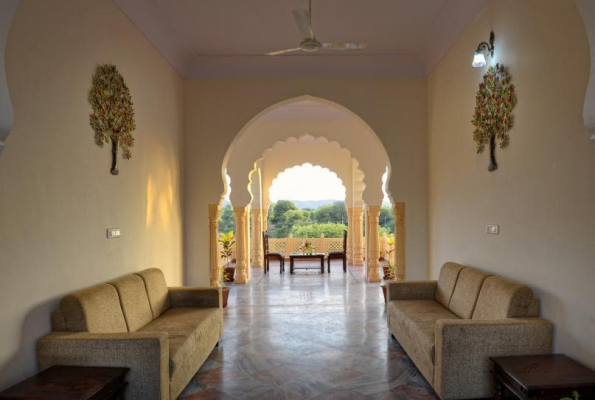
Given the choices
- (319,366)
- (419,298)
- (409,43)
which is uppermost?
(409,43)

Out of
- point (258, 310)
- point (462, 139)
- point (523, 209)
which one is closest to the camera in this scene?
point (523, 209)

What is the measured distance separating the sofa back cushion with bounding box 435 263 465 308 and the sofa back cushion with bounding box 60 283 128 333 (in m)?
3.14

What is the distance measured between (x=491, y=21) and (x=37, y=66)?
3.81 meters

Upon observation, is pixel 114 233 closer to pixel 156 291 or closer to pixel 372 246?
pixel 156 291

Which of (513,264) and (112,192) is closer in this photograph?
(513,264)

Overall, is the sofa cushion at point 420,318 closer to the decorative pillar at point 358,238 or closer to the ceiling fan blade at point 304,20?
the ceiling fan blade at point 304,20

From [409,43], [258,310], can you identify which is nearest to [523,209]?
[409,43]

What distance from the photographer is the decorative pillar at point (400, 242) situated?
6.56m

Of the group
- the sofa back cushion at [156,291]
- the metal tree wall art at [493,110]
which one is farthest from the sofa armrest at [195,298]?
the metal tree wall art at [493,110]

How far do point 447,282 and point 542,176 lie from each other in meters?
1.84

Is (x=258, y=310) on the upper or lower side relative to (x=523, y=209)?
lower

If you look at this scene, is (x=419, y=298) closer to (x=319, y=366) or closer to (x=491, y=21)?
(x=319, y=366)

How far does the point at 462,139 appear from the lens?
5.06 metres

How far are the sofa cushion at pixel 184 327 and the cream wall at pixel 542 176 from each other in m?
2.72
